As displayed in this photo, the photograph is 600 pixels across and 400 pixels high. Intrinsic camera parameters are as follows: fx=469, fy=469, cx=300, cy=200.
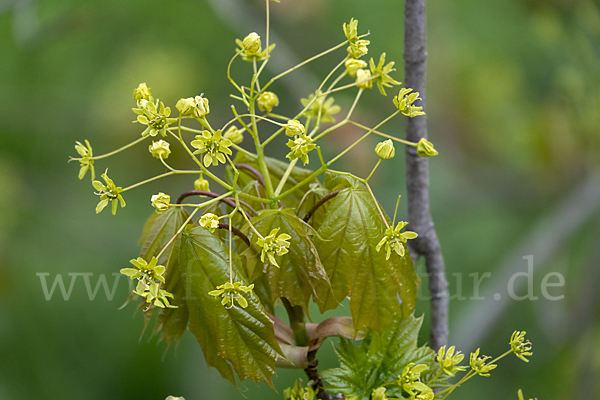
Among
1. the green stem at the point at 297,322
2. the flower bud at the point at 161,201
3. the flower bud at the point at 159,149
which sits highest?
the flower bud at the point at 159,149

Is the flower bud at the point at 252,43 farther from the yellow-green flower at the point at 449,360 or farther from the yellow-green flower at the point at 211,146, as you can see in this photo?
the yellow-green flower at the point at 449,360

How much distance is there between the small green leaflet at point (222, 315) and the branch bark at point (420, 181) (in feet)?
0.60

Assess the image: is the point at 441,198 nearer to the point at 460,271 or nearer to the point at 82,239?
the point at 460,271

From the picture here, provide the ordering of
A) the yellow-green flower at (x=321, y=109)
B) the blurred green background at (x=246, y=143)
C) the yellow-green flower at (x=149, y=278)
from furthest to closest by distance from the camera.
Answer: the blurred green background at (x=246, y=143), the yellow-green flower at (x=321, y=109), the yellow-green flower at (x=149, y=278)

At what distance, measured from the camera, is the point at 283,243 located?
27cm

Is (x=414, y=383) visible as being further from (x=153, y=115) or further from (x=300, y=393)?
(x=153, y=115)

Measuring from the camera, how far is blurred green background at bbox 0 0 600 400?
1.15 metres

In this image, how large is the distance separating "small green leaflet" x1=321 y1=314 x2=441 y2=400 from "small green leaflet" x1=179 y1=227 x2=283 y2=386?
0.06 metres

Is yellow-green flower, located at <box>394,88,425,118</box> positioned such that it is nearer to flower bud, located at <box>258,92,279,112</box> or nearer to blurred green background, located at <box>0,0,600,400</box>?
flower bud, located at <box>258,92,279,112</box>

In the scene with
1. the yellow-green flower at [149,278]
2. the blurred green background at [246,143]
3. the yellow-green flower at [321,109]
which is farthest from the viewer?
the blurred green background at [246,143]

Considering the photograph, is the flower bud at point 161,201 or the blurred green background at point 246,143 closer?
the flower bud at point 161,201

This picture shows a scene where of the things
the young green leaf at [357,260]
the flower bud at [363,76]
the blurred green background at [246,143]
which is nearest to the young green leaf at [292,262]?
the young green leaf at [357,260]

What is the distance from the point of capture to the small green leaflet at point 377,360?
1.13 feet

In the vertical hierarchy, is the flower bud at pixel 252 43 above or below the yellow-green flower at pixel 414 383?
above
